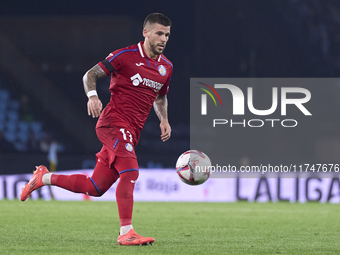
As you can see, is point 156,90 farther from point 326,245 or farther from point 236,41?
point 236,41

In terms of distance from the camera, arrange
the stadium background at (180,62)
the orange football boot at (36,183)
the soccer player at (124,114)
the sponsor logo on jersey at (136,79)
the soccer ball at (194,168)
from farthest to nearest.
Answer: the stadium background at (180,62) → the soccer ball at (194,168) → the orange football boot at (36,183) → the sponsor logo on jersey at (136,79) → the soccer player at (124,114)

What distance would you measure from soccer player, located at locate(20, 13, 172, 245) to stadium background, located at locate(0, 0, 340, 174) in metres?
12.0

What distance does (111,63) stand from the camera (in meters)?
5.38

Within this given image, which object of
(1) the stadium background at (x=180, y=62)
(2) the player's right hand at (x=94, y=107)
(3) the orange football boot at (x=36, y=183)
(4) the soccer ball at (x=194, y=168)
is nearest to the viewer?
(2) the player's right hand at (x=94, y=107)

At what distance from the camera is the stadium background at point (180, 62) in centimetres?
1912

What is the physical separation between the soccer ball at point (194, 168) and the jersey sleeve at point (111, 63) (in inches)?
50.2

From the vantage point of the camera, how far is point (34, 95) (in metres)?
20.7

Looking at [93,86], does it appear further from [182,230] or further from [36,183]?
[182,230]

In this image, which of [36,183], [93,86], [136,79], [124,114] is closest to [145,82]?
[136,79]

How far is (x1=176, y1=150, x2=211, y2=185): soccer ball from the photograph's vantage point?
19.6ft

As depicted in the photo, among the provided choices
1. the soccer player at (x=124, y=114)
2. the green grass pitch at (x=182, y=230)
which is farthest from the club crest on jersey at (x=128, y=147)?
the green grass pitch at (x=182, y=230)

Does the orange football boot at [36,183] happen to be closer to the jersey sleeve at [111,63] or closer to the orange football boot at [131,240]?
the orange football boot at [131,240]

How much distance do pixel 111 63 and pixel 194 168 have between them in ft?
4.54

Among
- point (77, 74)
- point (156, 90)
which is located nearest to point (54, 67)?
point (77, 74)
